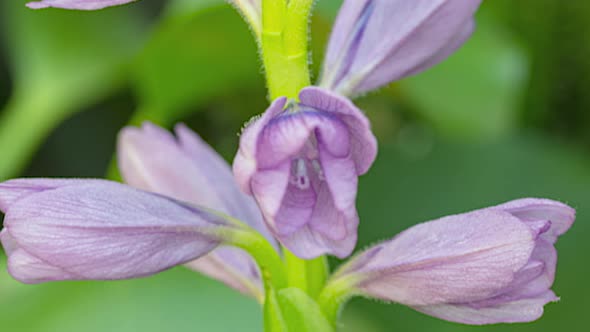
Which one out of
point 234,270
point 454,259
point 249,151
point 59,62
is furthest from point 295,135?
point 59,62

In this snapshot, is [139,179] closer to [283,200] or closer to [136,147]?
[136,147]

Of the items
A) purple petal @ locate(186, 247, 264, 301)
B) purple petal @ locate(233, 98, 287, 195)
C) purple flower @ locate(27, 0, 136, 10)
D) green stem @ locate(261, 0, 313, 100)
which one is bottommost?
purple petal @ locate(186, 247, 264, 301)

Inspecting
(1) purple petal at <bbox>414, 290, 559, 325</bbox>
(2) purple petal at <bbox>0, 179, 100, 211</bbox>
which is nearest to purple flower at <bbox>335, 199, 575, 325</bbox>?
(1) purple petal at <bbox>414, 290, 559, 325</bbox>

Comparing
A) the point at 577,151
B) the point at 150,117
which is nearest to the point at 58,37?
the point at 150,117

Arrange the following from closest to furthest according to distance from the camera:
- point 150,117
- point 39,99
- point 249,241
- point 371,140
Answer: point 371,140, point 249,241, point 150,117, point 39,99

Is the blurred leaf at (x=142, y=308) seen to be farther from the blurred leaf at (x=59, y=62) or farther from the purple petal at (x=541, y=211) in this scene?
the purple petal at (x=541, y=211)

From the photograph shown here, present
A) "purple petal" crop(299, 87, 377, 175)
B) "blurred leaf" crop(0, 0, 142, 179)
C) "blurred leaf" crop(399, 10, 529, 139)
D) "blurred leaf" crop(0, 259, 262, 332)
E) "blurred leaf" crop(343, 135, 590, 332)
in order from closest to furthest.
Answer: "purple petal" crop(299, 87, 377, 175) < "blurred leaf" crop(0, 259, 262, 332) < "blurred leaf" crop(399, 10, 529, 139) < "blurred leaf" crop(343, 135, 590, 332) < "blurred leaf" crop(0, 0, 142, 179)

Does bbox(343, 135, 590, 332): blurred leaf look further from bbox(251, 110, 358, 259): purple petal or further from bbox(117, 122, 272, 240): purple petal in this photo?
bbox(251, 110, 358, 259): purple petal
